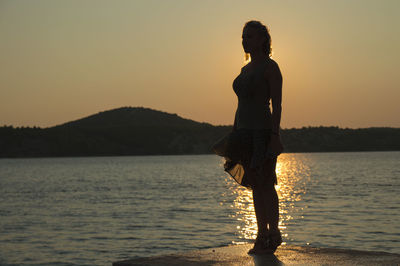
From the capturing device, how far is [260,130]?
8.20 meters

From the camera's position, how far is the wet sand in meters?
7.54

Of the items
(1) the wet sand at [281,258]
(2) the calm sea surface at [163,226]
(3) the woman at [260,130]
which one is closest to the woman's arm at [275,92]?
(3) the woman at [260,130]

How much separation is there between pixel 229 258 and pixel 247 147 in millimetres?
1373

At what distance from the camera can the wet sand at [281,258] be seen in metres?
7.54

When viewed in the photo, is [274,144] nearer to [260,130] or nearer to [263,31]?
[260,130]

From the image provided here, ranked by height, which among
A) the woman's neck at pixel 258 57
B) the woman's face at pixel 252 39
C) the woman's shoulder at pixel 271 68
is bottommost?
the woman's shoulder at pixel 271 68

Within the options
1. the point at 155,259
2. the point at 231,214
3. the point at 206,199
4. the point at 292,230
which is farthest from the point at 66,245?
the point at 206,199

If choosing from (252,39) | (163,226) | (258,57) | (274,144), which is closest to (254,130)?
(274,144)

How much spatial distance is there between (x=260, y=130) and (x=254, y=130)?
79 mm

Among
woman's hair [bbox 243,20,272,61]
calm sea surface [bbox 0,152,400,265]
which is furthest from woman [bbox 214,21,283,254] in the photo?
calm sea surface [bbox 0,152,400,265]

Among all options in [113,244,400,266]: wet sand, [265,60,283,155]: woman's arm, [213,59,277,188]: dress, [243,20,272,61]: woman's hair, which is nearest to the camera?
[113,244,400,266]: wet sand

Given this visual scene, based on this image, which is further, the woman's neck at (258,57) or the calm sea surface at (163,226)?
the calm sea surface at (163,226)

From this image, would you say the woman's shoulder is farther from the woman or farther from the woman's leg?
the woman's leg

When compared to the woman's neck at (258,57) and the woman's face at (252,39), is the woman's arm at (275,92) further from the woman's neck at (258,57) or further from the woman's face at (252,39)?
the woman's face at (252,39)
